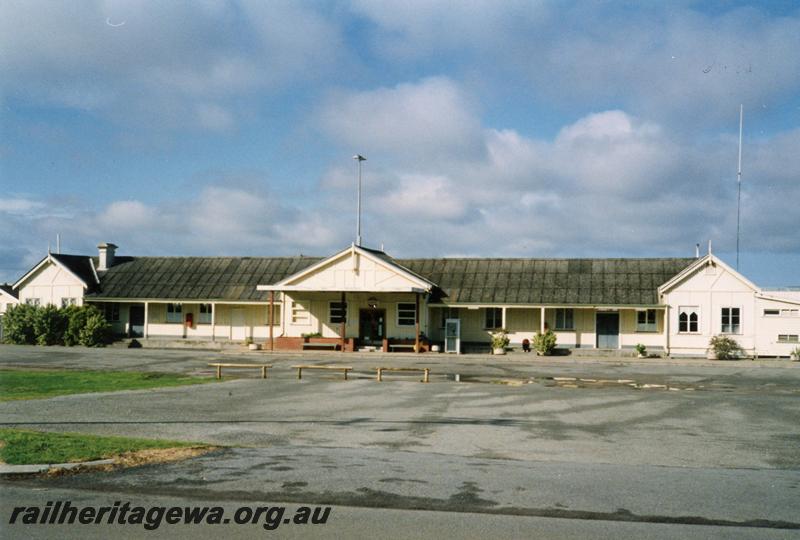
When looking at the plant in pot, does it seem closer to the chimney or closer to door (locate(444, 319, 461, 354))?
door (locate(444, 319, 461, 354))

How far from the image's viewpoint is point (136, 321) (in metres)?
46.2

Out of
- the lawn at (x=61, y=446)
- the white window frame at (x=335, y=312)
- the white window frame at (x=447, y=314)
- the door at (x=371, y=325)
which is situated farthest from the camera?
the white window frame at (x=335, y=312)

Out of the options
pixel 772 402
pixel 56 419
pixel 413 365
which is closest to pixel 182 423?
pixel 56 419

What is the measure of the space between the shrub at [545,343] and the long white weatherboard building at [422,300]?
1.26m

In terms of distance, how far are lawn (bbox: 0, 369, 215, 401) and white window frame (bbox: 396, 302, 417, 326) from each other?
17608 mm

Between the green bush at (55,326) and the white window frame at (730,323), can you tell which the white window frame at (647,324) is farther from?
the green bush at (55,326)

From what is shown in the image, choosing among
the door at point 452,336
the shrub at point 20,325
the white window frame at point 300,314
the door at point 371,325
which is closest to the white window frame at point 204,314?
the white window frame at point 300,314

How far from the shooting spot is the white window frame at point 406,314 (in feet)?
137

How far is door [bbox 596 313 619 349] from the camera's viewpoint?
4053 cm

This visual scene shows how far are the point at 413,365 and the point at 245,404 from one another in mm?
14796

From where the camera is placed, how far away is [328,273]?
134 feet

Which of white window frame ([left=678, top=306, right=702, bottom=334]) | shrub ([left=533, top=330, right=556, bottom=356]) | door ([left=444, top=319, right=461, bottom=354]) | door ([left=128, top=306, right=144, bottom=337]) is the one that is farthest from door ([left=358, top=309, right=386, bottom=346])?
white window frame ([left=678, top=306, right=702, bottom=334])

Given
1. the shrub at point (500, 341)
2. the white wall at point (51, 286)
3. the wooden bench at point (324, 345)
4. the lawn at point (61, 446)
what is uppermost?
the white wall at point (51, 286)

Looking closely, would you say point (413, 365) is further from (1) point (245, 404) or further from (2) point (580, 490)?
(2) point (580, 490)
